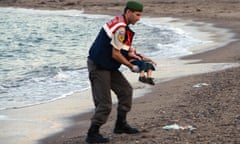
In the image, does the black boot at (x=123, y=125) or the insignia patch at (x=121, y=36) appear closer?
the insignia patch at (x=121, y=36)

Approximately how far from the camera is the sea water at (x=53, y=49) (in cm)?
1394

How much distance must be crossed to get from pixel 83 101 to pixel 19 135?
302 cm

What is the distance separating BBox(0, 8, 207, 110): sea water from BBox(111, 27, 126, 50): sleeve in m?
4.74

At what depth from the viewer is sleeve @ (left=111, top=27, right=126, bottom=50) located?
7439mm

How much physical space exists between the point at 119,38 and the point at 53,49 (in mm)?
18779

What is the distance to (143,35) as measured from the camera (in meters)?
30.1

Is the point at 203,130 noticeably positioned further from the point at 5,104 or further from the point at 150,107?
the point at 5,104

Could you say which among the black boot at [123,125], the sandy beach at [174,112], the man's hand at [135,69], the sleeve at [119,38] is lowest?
the sandy beach at [174,112]

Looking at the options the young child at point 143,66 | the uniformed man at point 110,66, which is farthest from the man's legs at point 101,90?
the young child at point 143,66

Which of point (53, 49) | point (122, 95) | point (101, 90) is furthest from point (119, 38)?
point (53, 49)

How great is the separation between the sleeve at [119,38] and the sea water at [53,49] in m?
4.74

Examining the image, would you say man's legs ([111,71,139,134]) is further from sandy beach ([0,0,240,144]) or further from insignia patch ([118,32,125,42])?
insignia patch ([118,32,125,42])

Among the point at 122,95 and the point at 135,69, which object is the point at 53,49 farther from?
the point at 135,69

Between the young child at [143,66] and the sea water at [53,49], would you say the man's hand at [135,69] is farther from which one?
the sea water at [53,49]
